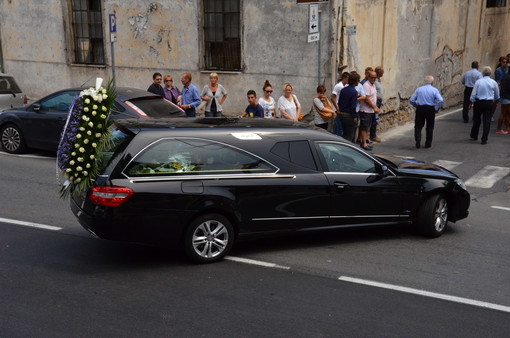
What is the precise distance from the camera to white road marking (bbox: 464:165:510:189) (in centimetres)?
1235

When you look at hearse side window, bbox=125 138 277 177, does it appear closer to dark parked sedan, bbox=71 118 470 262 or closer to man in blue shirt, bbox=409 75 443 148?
dark parked sedan, bbox=71 118 470 262

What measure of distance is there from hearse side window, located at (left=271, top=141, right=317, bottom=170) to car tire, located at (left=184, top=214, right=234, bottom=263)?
104cm

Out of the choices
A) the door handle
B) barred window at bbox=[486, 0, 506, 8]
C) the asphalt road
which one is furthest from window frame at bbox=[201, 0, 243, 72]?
barred window at bbox=[486, 0, 506, 8]

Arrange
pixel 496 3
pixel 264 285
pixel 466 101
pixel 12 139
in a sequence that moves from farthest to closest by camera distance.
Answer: pixel 496 3 → pixel 466 101 → pixel 12 139 → pixel 264 285

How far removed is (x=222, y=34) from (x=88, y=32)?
184 inches

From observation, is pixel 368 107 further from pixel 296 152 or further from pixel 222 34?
pixel 296 152

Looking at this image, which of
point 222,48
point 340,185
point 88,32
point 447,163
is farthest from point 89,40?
point 340,185

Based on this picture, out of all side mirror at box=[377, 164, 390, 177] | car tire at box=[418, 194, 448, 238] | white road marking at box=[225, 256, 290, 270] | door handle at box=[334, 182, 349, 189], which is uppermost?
side mirror at box=[377, 164, 390, 177]

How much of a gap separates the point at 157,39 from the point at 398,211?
1158 centimetres

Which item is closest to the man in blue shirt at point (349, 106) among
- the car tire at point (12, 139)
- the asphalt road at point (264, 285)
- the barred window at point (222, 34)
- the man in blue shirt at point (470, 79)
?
the barred window at point (222, 34)

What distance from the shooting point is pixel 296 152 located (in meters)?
7.73

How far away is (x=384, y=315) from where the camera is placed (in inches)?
240

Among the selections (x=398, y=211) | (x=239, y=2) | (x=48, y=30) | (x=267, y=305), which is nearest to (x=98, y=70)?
(x=48, y=30)

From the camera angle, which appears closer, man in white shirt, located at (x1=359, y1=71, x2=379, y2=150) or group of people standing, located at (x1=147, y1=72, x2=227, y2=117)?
group of people standing, located at (x1=147, y1=72, x2=227, y2=117)
